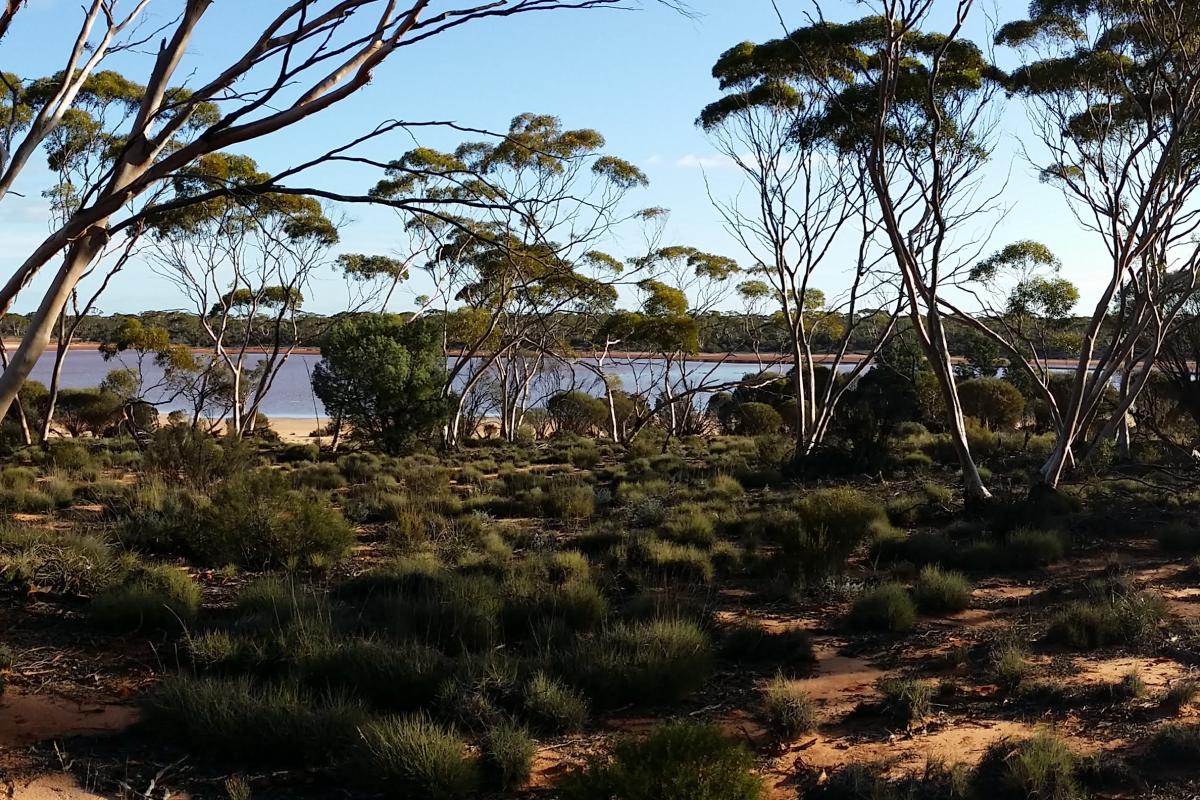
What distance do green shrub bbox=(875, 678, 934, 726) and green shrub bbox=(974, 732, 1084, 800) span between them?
0.75m

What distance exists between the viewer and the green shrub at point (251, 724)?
5062 millimetres

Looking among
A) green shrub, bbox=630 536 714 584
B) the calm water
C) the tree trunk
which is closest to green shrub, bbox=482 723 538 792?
the tree trunk

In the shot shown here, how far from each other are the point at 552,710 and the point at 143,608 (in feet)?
11.7

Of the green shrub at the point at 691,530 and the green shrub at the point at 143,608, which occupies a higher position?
the green shrub at the point at 691,530

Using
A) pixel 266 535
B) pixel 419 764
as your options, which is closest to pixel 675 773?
pixel 419 764

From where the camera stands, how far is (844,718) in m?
5.82

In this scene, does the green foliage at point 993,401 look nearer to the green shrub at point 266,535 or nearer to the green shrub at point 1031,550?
the green shrub at point 1031,550

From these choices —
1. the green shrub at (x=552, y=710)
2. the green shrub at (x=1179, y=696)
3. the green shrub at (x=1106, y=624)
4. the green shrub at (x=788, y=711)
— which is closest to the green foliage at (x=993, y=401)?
the green shrub at (x=1106, y=624)

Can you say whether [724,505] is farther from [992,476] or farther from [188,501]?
[188,501]

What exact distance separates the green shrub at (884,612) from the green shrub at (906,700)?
68.2 inches

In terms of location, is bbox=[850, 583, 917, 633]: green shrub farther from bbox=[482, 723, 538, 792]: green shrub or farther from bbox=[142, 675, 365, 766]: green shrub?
bbox=[142, 675, 365, 766]: green shrub

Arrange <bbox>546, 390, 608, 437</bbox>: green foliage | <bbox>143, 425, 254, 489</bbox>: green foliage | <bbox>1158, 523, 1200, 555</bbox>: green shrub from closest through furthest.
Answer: <bbox>1158, 523, 1200, 555</bbox>: green shrub, <bbox>143, 425, 254, 489</bbox>: green foliage, <bbox>546, 390, 608, 437</bbox>: green foliage

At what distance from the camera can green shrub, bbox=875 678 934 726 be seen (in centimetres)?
576

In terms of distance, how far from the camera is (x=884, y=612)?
25.7 ft
